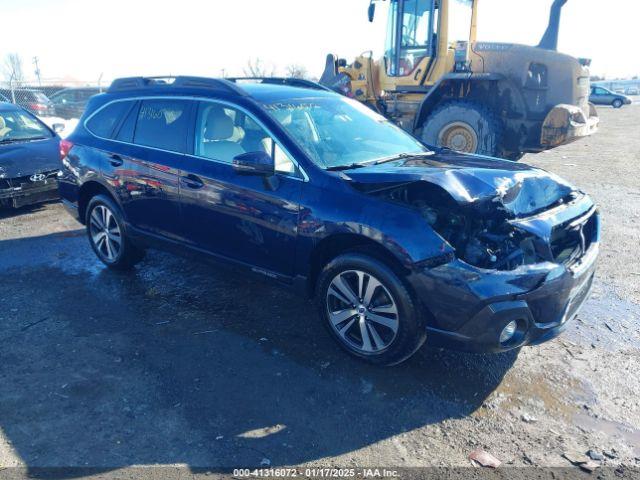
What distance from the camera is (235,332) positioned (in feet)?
13.6

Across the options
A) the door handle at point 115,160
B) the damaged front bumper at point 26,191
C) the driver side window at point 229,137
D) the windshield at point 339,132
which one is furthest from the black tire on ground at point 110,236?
the damaged front bumper at point 26,191

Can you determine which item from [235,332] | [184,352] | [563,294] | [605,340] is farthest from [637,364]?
[184,352]

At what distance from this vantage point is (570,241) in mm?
3707

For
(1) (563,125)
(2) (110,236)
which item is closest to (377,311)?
(2) (110,236)

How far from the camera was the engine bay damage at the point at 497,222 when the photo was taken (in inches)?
129

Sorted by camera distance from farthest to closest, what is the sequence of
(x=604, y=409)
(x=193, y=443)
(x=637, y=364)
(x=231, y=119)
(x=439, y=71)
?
1. (x=439, y=71)
2. (x=231, y=119)
3. (x=637, y=364)
4. (x=604, y=409)
5. (x=193, y=443)

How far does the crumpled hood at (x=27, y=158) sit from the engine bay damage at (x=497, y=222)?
5.92 m

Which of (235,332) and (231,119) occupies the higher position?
(231,119)

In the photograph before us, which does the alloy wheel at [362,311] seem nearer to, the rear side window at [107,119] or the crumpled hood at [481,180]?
the crumpled hood at [481,180]

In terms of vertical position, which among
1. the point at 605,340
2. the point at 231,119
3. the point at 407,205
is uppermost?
the point at 231,119

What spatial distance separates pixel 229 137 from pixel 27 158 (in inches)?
190

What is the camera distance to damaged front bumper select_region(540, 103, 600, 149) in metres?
8.47

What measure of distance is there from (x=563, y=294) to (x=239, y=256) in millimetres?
2426

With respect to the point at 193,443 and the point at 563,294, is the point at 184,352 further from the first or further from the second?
the point at 563,294
